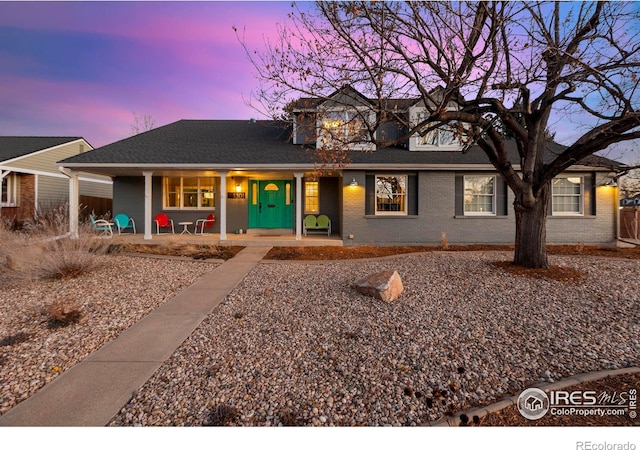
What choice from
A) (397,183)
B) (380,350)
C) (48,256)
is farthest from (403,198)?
(48,256)

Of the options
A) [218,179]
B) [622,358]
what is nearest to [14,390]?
[622,358]

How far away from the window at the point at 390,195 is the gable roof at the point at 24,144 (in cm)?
1937

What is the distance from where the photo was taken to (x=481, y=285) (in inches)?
221

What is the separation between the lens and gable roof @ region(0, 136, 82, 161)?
54.2ft

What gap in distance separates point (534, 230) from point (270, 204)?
9.53m

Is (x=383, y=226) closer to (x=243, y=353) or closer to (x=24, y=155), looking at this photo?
(x=243, y=353)

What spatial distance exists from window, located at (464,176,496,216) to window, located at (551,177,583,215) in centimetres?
247

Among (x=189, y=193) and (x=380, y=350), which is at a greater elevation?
(x=189, y=193)

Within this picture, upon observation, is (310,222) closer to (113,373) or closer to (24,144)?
(113,373)

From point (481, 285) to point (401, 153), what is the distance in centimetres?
727

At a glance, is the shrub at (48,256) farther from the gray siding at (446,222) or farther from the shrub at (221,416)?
the gray siding at (446,222)

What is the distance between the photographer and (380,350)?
10.7 ft

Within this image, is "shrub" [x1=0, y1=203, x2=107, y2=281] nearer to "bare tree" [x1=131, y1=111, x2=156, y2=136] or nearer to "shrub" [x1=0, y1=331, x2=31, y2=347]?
"shrub" [x1=0, y1=331, x2=31, y2=347]
